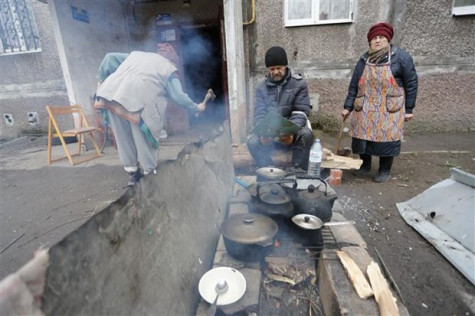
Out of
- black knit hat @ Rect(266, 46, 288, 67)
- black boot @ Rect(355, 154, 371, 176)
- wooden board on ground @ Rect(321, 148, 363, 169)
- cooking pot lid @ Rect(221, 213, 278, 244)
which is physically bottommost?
black boot @ Rect(355, 154, 371, 176)

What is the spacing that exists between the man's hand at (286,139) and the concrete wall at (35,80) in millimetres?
7248

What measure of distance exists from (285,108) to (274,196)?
2.12m

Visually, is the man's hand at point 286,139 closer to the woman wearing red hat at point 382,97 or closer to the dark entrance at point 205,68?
the woman wearing red hat at point 382,97

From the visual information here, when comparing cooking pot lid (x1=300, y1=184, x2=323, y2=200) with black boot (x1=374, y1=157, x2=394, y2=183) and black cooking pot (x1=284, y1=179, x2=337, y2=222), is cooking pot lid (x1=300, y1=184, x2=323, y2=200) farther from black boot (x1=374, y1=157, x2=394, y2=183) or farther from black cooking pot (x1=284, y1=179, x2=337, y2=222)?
black boot (x1=374, y1=157, x2=394, y2=183)

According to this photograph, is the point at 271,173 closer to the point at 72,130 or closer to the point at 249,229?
the point at 249,229

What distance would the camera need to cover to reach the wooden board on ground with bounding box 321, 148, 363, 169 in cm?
385

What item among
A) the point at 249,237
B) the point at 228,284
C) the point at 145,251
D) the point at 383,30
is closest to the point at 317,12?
the point at 383,30

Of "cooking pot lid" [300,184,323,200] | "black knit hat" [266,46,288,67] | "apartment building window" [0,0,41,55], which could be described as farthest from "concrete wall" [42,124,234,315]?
"apartment building window" [0,0,41,55]

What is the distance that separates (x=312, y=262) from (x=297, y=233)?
249mm

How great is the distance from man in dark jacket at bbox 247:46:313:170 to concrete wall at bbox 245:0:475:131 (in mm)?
2718

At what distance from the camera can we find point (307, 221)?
1.93 m

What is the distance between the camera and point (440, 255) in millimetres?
2318

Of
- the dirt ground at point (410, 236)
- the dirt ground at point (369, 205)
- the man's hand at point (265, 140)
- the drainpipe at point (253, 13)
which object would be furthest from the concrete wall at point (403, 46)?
the man's hand at point (265, 140)

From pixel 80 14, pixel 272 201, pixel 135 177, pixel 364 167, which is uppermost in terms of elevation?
pixel 80 14
